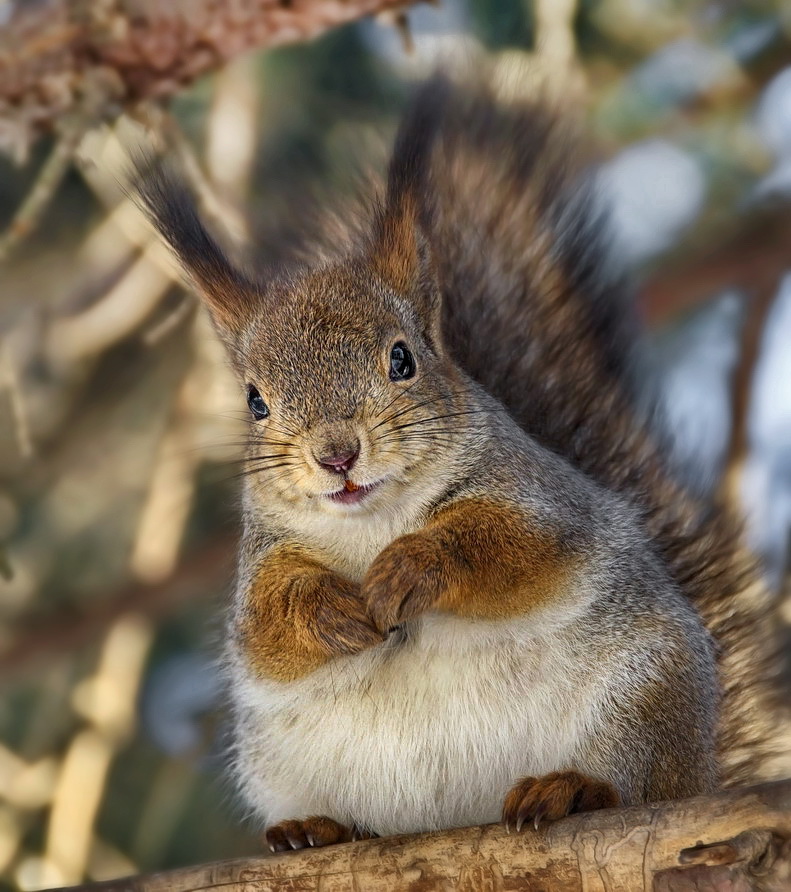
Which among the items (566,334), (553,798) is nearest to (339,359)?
(553,798)

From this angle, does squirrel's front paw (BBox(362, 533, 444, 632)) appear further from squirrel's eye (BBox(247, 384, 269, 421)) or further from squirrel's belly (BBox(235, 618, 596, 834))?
squirrel's eye (BBox(247, 384, 269, 421))

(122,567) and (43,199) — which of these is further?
(122,567)

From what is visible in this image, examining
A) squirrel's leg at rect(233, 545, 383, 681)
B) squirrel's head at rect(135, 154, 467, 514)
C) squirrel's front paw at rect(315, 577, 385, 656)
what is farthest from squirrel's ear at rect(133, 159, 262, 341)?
squirrel's front paw at rect(315, 577, 385, 656)

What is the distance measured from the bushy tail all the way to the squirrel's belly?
0.54 meters

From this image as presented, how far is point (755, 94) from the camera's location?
3.34 metres

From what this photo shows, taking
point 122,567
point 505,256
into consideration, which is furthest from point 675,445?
point 122,567

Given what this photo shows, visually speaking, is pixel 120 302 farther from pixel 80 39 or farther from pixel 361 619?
pixel 361 619

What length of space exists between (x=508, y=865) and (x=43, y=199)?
1772 mm

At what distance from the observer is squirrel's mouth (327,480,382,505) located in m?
1.74

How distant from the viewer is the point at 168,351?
11.5ft

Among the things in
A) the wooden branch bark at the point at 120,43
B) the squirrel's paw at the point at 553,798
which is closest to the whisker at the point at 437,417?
the squirrel's paw at the point at 553,798

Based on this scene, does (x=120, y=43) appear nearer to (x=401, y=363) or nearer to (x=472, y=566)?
(x=401, y=363)

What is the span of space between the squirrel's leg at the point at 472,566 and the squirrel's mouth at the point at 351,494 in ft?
0.26

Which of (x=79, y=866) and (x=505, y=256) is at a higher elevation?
(x=505, y=256)
